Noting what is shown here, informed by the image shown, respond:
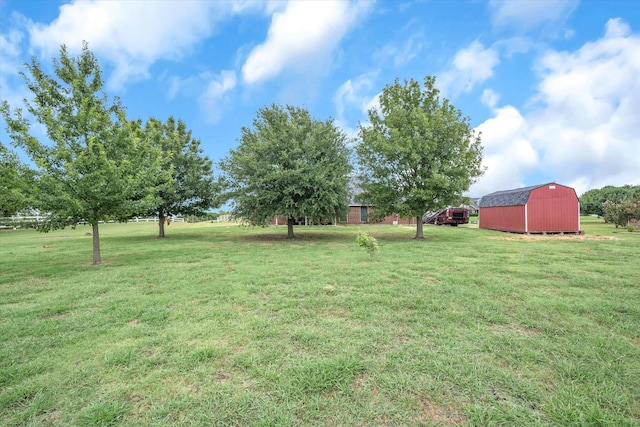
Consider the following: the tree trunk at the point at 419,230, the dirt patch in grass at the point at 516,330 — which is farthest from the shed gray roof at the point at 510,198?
the dirt patch in grass at the point at 516,330

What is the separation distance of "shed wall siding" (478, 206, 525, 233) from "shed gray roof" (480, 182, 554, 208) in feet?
0.96

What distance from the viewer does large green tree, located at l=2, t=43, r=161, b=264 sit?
823 cm

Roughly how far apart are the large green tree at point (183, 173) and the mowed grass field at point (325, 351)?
1159 cm

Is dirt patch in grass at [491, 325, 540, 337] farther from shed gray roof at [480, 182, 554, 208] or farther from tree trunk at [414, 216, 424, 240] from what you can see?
shed gray roof at [480, 182, 554, 208]

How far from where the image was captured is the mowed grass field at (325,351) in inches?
94.7

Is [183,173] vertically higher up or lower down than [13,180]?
higher up

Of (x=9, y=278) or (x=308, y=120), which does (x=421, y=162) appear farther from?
(x=9, y=278)

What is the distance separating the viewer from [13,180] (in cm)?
812

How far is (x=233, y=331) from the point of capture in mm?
3902

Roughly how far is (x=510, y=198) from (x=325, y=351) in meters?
23.4

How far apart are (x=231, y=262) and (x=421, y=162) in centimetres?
1092

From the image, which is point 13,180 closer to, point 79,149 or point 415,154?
point 79,149

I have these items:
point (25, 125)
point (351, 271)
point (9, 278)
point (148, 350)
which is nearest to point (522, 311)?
point (351, 271)

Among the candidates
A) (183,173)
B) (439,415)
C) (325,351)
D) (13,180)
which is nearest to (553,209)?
(325,351)
